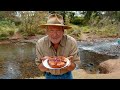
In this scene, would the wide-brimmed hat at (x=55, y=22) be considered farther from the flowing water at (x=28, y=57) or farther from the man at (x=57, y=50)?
the flowing water at (x=28, y=57)

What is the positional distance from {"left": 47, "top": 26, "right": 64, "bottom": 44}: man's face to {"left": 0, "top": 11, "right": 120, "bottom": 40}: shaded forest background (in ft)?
19.9

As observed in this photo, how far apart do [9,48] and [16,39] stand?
730 mm

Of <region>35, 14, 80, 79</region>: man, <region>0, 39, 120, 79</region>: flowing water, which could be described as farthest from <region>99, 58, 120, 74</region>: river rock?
<region>35, 14, 80, 79</region>: man

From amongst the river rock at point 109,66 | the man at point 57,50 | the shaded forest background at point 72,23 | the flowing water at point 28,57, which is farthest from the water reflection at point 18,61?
the man at point 57,50

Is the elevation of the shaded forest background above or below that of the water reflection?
above

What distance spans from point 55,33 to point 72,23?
6.93 meters

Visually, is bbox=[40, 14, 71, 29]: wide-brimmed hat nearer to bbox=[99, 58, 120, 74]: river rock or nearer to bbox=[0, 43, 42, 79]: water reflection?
bbox=[0, 43, 42, 79]: water reflection

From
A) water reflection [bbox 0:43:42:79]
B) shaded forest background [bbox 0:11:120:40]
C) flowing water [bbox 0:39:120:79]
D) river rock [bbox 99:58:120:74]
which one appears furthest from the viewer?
shaded forest background [bbox 0:11:120:40]

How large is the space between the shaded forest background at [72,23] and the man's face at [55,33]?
6.06m

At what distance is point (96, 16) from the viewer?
9.68 meters

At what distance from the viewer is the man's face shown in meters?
1.49

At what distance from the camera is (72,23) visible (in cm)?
837
